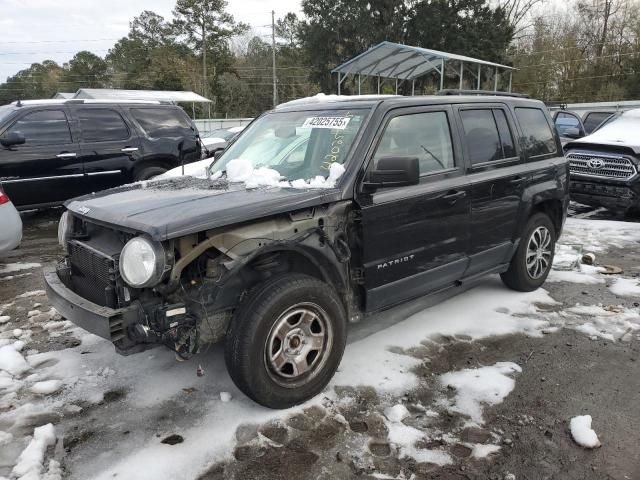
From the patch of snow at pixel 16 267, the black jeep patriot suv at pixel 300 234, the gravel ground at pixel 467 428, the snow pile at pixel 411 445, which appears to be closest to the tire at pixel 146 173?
the patch of snow at pixel 16 267

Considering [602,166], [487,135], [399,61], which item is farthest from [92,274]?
[399,61]

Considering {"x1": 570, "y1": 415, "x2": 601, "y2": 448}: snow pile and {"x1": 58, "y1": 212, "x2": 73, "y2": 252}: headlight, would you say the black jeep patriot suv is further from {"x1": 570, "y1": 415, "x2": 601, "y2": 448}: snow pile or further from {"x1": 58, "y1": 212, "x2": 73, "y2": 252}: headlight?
{"x1": 570, "y1": 415, "x2": 601, "y2": 448}: snow pile

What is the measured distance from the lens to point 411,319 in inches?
180

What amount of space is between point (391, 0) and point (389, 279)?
111 feet

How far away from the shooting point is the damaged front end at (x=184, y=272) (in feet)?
9.03

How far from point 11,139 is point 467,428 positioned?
288 inches

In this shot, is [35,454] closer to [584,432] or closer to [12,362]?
[12,362]

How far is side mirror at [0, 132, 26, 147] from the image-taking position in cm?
733

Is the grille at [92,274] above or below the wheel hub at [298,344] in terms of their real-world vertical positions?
above

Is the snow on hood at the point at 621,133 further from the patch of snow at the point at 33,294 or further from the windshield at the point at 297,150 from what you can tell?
the patch of snow at the point at 33,294

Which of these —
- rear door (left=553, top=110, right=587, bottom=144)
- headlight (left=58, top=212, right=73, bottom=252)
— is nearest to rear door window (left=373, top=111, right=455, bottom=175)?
headlight (left=58, top=212, right=73, bottom=252)

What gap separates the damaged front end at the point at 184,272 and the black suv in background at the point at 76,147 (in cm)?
476

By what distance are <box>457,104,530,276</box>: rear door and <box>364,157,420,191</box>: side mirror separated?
1.06m

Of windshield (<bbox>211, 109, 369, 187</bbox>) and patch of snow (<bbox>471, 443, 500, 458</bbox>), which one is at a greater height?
windshield (<bbox>211, 109, 369, 187</bbox>)
